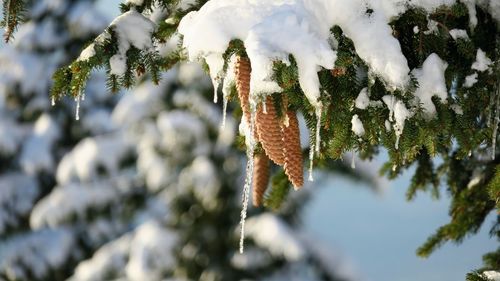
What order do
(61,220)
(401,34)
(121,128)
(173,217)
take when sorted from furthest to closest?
(61,220) < (121,128) < (173,217) < (401,34)

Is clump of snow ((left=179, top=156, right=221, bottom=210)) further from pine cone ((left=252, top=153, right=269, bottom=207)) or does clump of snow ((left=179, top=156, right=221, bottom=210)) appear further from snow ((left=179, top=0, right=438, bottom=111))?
snow ((left=179, top=0, right=438, bottom=111))

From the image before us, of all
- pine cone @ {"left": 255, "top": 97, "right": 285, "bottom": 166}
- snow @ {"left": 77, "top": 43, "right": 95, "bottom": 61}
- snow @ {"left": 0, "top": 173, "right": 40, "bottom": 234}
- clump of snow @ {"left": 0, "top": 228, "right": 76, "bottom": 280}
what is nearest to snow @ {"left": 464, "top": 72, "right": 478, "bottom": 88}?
pine cone @ {"left": 255, "top": 97, "right": 285, "bottom": 166}

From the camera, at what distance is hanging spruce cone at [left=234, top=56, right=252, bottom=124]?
2.09 m

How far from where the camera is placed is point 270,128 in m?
2.13

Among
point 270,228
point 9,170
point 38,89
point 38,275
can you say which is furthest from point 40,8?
point 270,228

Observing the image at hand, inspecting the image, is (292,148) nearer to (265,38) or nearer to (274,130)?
(274,130)

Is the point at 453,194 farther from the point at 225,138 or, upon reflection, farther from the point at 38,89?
the point at 38,89

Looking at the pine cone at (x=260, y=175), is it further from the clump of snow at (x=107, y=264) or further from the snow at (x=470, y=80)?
the clump of snow at (x=107, y=264)

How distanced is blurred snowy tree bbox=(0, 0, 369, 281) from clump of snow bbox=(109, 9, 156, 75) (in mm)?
5160

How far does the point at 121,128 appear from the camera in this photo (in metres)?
10.1

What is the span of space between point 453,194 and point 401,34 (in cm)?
172

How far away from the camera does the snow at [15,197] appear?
11586 millimetres

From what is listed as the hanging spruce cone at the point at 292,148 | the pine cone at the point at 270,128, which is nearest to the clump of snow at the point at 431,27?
the hanging spruce cone at the point at 292,148

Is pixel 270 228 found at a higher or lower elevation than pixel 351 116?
lower
